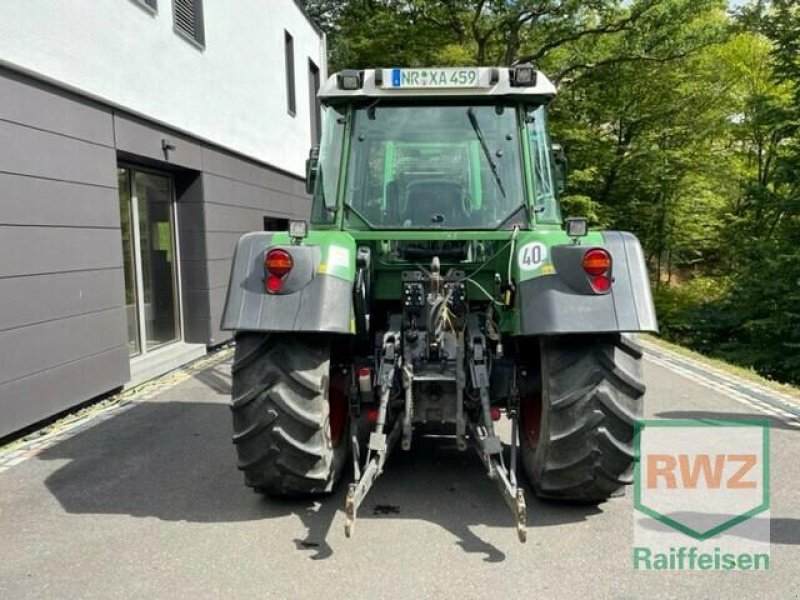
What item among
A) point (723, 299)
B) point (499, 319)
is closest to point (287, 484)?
point (499, 319)

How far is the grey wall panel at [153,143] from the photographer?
24.8 feet

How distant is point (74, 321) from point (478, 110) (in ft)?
13.3

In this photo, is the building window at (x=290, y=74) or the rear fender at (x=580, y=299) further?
the building window at (x=290, y=74)

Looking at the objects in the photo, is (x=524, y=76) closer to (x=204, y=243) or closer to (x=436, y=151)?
(x=436, y=151)

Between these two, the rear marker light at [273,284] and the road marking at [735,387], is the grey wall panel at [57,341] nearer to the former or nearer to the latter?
the rear marker light at [273,284]

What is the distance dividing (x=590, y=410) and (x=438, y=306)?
0.94 m

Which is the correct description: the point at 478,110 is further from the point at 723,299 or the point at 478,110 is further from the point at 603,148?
the point at 603,148

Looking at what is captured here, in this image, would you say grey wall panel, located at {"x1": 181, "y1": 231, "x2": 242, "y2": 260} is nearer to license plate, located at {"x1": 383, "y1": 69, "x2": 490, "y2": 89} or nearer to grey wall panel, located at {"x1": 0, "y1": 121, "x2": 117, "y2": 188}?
grey wall panel, located at {"x1": 0, "y1": 121, "x2": 117, "y2": 188}

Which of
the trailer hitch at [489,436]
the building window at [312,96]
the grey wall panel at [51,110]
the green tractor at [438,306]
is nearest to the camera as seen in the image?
the trailer hitch at [489,436]

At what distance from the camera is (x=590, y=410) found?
375 cm

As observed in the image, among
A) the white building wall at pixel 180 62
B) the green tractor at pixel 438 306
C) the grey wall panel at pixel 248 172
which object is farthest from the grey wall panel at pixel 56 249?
the grey wall panel at pixel 248 172

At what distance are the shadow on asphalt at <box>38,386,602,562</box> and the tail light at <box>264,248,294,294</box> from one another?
126cm

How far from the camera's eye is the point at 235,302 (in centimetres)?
378

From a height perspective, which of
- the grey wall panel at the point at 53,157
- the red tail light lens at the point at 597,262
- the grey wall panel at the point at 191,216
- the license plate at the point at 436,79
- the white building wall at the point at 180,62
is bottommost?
the red tail light lens at the point at 597,262
